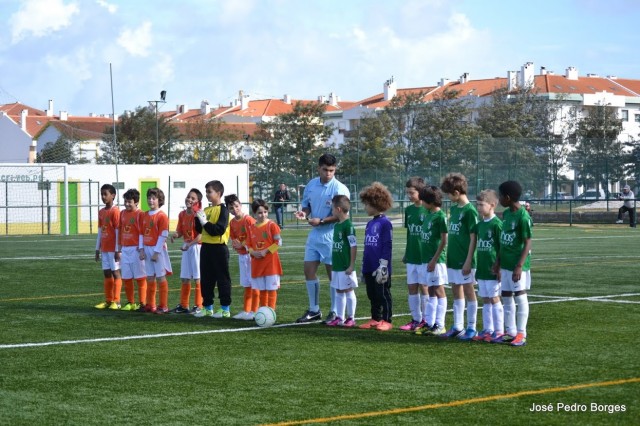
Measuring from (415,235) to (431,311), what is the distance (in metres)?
0.89

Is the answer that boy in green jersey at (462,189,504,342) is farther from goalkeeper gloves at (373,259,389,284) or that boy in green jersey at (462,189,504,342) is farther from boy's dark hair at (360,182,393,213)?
boy's dark hair at (360,182,393,213)

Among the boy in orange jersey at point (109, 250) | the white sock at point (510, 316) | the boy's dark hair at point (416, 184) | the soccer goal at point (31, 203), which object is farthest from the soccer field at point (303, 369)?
the soccer goal at point (31, 203)

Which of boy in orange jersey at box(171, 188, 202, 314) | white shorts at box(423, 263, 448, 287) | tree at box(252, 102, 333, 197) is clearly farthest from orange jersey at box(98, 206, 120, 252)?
tree at box(252, 102, 333, 197)

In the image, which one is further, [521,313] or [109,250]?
[109,250]

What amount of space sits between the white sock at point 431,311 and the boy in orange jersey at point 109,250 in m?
4.81

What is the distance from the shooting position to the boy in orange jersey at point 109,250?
1409 cm

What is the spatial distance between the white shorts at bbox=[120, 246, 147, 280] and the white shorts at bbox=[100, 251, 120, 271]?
0.27 m

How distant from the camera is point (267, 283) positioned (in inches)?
492

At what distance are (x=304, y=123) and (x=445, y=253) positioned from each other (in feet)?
193

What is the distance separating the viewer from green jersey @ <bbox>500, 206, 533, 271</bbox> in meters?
10.1

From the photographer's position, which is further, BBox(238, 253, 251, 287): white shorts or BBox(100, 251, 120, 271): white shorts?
BBox(100, 251, 120, 271): white shorts

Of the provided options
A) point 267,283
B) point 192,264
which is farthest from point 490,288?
point 192,264

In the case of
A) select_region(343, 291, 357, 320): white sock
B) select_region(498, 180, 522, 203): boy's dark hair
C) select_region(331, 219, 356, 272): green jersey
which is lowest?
select_region(343, 291, 357, 320): white sock

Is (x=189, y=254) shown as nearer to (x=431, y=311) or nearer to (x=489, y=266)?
(x=431, y=311)
